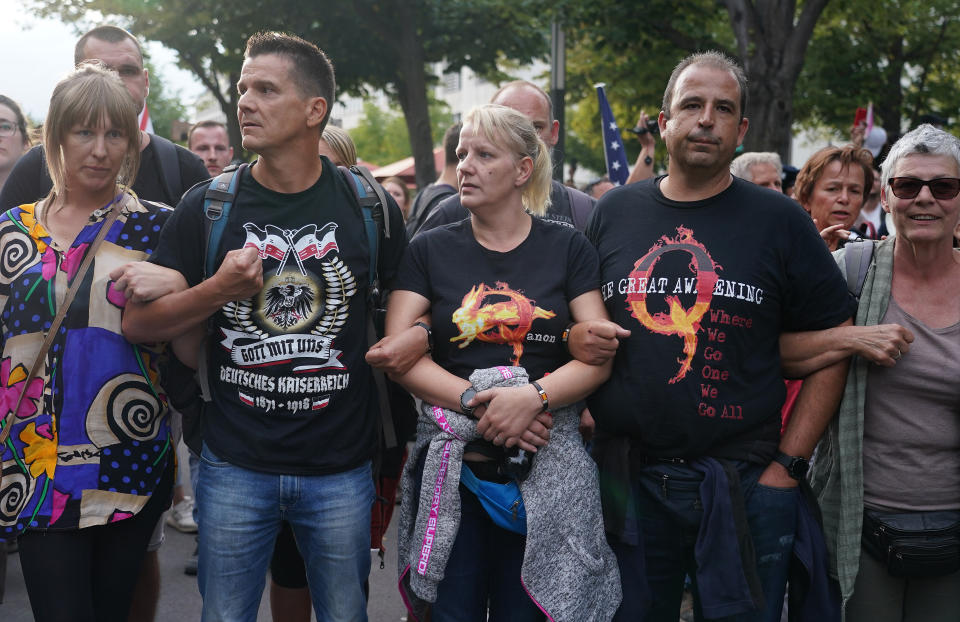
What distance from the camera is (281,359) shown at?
2.78 m

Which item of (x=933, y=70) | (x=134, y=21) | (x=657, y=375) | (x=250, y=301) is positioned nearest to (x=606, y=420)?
(x=657, y=375)

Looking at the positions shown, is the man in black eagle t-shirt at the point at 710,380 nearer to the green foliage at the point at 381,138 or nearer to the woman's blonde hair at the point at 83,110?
the woman's blonde hair at the point at 83,110

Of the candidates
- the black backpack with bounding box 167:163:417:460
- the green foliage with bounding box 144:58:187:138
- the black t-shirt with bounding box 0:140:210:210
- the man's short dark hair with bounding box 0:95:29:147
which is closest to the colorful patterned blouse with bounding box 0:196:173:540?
the black backpack with bounding box 167:163:417:460

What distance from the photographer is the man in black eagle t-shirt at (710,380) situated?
2.80 meters

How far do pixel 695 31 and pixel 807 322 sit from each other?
13791mm

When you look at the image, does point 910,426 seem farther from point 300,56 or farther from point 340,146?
point 340,146

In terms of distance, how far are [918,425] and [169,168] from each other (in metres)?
3.13

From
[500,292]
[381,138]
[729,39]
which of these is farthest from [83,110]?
[381,138]

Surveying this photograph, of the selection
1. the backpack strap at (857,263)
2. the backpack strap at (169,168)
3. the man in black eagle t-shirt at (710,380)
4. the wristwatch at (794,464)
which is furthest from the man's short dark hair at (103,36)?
the wristwatch at (794,464)

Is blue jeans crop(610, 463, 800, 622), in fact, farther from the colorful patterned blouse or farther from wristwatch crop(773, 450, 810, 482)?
the colorful patterned blouse

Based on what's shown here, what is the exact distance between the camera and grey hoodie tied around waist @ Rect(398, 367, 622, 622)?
2689mm

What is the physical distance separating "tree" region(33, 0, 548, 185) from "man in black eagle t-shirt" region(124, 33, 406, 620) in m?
12.3

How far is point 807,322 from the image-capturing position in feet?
9.60

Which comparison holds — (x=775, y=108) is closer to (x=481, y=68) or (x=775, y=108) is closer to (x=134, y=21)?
(x=481, y=68)
